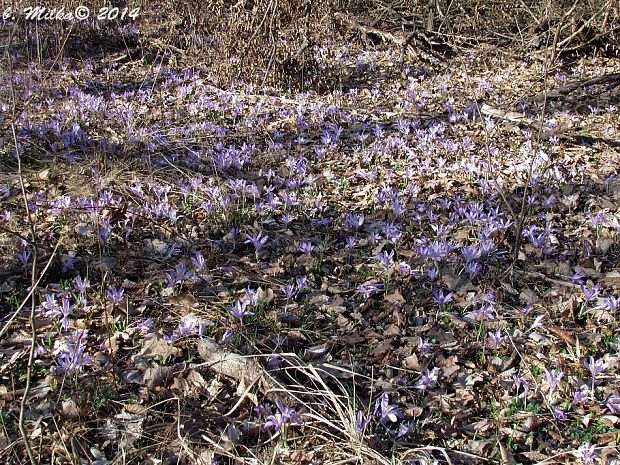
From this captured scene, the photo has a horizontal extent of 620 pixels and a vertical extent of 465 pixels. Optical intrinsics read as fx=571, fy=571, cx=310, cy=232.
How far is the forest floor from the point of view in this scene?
2.56m

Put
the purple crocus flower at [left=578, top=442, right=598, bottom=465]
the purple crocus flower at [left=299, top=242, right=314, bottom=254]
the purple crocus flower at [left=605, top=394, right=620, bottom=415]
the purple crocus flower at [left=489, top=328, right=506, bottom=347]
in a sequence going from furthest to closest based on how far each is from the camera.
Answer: the purple crocus flower at [left=299, top=242, right=314, bottom=254] < the purple crocus flower at [left=489, top=328, right=506, bottom=347] < the purple crocus flower at [left=605, top=394, right=620, bottom=415] < the purple crocus flower at [left=578, top=442, right=598, bottom=465]

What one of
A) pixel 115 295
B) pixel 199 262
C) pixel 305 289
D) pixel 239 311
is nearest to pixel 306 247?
pixel 305 289

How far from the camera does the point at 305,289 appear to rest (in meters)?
3.67

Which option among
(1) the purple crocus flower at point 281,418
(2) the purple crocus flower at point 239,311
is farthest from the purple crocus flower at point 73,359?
(1) the purple crocus flower at point 281,418

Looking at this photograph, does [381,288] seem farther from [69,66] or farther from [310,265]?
[69,66]

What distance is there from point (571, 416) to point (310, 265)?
5.98 feet

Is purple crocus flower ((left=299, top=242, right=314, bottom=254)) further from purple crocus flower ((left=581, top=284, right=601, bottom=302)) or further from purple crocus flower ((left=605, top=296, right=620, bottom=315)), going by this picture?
purple crocus flower ((left=605, top=296, right=620, bottom=315))

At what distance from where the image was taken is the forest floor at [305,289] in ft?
8.40

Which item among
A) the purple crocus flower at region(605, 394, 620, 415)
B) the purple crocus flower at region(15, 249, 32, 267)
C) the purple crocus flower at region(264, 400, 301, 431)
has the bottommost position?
the purple crocus flower at region(15, 249, 32, 267)

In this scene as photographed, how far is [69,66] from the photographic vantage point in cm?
875

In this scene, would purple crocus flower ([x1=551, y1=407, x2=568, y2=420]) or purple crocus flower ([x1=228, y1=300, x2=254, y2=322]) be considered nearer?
purple crocus flower ([x1=551, y1=407, x2=568, y2=420])

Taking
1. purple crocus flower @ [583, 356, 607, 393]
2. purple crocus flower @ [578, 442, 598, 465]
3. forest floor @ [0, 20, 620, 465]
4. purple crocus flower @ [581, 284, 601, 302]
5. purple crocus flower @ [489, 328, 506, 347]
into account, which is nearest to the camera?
purple crocus flower @ [578, 442, 598, 465]

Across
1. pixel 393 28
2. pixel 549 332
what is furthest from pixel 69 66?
pixel 549 332

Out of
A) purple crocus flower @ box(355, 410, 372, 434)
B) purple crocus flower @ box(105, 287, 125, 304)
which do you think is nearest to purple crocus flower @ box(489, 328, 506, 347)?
purple crocus flower @ box(355, 410, 372, 434)
